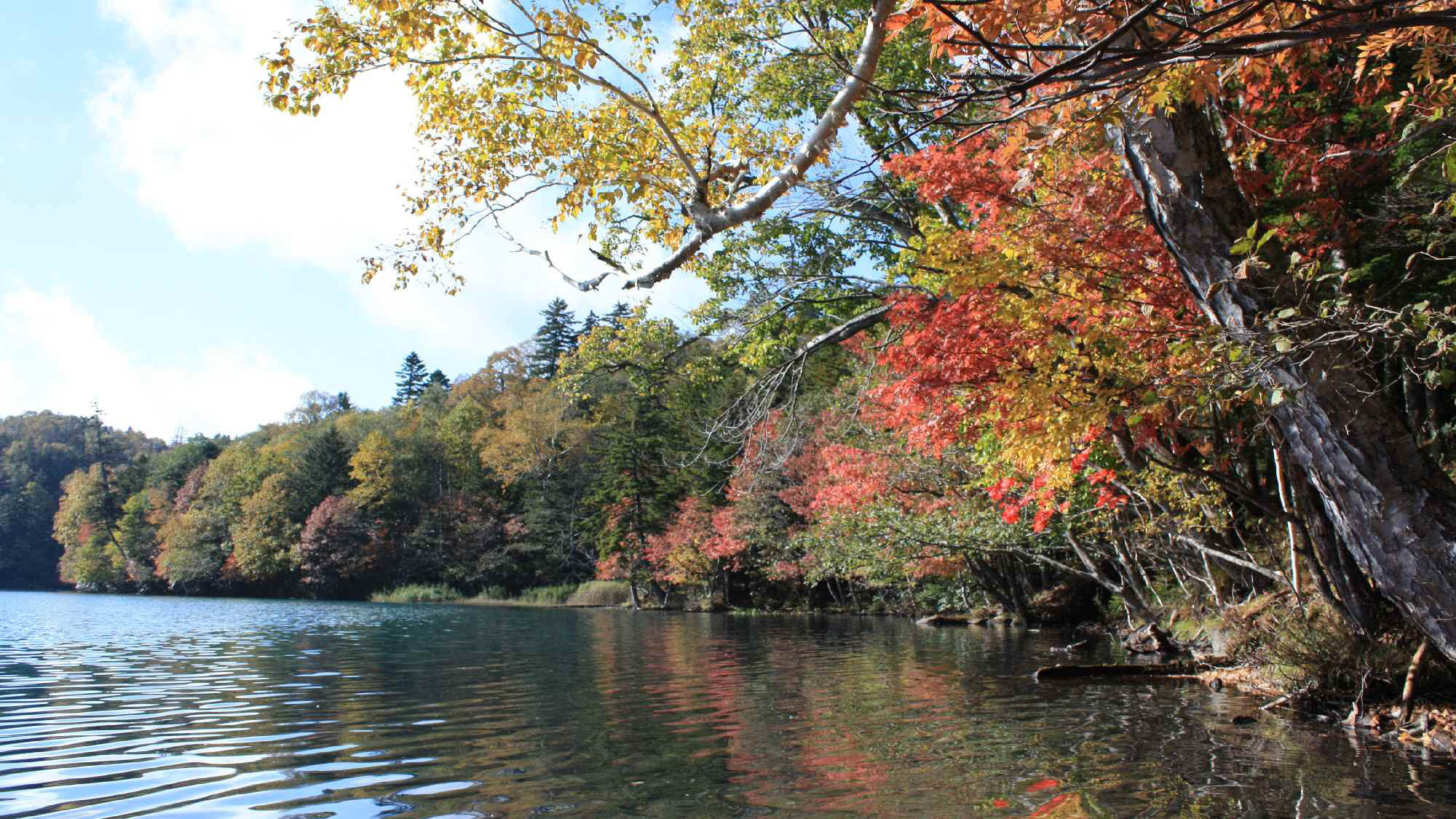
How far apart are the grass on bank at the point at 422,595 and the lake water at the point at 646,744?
33084 millimetres

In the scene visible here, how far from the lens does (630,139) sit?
6551 mm

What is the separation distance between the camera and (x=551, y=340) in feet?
205

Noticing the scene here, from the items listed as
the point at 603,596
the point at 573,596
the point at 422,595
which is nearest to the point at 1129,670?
the point at 603,596

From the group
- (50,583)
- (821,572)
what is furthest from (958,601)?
(50,583)

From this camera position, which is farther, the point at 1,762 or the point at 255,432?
the point at 255,432

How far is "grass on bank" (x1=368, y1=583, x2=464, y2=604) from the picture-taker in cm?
4541

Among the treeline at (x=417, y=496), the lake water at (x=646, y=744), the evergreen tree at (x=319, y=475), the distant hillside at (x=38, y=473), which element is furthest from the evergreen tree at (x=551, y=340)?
the lake water at (x=646, y=744)

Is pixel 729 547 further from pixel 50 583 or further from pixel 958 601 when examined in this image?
pixel 50 583

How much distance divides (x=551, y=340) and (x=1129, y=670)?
5546 cm

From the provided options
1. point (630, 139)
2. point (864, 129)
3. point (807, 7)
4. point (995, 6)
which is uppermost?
point (807, 7)

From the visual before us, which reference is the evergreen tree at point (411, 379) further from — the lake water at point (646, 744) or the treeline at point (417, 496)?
the lake water at point (646, 744)

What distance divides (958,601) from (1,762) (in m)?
24.5

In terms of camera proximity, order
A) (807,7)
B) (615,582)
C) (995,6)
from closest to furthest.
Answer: (995,6)
(807,7)
(615,582)

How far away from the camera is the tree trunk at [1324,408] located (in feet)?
16.0
